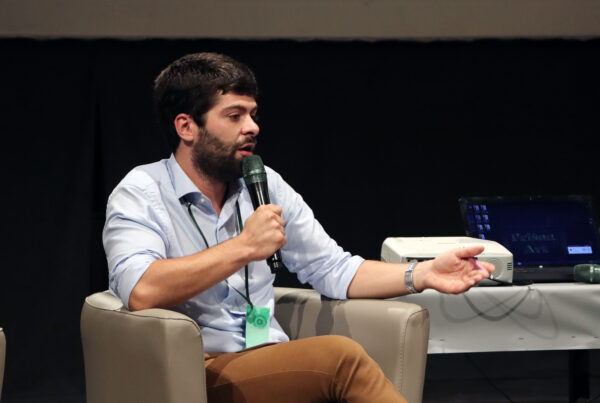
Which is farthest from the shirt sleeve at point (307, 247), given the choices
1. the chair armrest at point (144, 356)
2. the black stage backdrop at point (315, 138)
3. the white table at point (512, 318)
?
the black stage backdrop at point (315, 138)

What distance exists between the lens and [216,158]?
198 cm

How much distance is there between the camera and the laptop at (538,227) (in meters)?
2.56

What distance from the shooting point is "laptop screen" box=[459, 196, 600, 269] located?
2.56m

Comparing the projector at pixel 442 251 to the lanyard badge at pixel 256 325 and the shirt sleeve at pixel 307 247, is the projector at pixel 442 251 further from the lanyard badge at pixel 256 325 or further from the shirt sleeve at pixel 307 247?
the lanyard badge at pixel 256 325

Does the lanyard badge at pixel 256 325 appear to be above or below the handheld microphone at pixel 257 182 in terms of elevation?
below

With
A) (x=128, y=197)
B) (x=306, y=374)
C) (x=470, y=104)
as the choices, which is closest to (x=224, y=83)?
(x=128, y=197)

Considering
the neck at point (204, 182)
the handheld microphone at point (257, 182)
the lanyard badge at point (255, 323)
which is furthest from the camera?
the neck at point (204, 182)

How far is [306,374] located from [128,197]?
2.05 ft

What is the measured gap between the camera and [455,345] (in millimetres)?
2291

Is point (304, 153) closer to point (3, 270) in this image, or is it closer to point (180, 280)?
point (3, 270)

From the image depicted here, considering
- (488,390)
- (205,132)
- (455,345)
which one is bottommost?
(488,390)

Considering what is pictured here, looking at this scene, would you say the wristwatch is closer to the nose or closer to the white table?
A: the white table

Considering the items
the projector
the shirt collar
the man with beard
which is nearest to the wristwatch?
the man with beard

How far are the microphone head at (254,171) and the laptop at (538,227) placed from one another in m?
0.94
